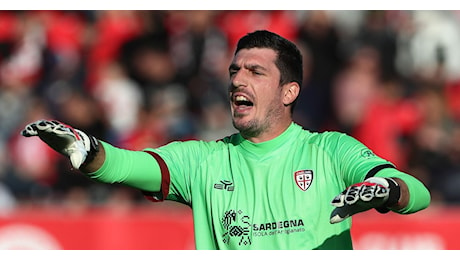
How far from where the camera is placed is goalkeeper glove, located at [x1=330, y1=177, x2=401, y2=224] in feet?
14.3

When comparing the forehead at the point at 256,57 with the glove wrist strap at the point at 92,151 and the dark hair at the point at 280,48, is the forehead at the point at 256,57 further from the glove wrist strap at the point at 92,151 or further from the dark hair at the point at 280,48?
the glove wrist strap at the point at 92,151

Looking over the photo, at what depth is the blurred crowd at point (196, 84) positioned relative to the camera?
11125mm

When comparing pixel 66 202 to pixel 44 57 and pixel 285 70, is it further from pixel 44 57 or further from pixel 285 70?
pixel 285 70

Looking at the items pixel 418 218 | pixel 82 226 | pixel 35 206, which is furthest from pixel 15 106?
pixel 418 218

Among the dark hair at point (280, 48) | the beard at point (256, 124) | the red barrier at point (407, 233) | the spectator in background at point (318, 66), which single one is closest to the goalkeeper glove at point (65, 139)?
the beard at point (256, 124)

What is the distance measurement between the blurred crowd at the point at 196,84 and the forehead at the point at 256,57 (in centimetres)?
548

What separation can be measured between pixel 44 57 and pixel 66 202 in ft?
9.25

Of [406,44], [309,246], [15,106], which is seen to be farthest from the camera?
[15,106]

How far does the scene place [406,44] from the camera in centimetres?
1179

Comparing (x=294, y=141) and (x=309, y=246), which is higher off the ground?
(x=294, y=141)

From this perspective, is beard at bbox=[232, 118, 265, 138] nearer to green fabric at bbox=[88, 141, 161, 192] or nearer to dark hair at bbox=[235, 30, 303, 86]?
dark hair at bbox=[235, 30, 303, 86]

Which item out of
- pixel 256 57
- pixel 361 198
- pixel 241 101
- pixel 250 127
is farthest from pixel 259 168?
pixel 361 198

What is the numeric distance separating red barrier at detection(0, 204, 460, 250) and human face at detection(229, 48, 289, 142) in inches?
144

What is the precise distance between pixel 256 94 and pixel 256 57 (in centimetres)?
24
